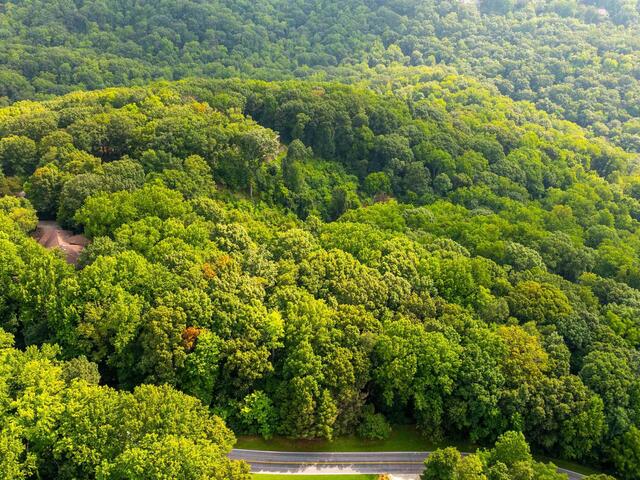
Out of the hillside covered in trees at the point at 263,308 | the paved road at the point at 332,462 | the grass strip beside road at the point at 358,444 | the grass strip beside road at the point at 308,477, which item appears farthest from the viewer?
the grass strip beside road at the point at 358,444

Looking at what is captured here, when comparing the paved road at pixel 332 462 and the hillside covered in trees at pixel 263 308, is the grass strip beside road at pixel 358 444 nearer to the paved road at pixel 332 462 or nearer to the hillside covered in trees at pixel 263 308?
the paved road at pixel 332 462

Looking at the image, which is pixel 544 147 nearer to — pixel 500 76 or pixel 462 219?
pixel 462 219

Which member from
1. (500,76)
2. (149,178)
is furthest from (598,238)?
(500,76)

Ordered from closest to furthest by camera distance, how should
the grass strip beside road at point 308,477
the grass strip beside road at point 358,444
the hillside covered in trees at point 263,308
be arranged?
the hillside covered in trees at point 263,308
the grass strip beside road at point 308,477
the grass strip beside road at point 358,444

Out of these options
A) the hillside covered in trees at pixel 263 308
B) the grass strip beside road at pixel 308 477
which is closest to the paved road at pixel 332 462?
the grass strip beside road at pixel 308 477

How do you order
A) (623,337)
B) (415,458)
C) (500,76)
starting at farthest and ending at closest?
(500,76), (623,337), (415,458)

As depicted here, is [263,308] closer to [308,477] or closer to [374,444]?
[308,477]

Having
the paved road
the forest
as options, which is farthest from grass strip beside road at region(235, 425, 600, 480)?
the forest
